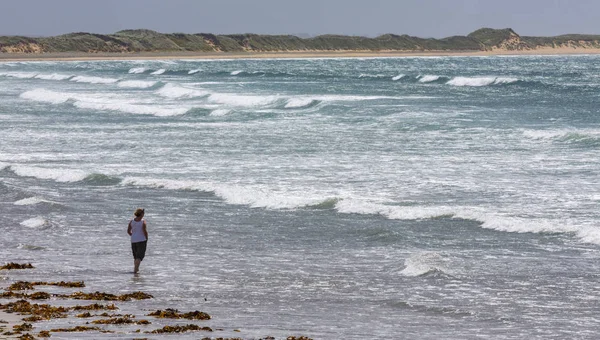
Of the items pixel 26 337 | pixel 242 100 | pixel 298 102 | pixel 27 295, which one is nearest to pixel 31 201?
pixel 27 295

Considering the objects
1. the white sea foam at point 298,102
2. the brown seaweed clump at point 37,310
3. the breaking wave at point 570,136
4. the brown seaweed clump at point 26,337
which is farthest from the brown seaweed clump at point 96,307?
the white sea foam at point 298,102

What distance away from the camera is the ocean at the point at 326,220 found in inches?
580

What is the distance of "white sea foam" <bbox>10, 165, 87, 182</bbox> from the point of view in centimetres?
2805

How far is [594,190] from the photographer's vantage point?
24344mm

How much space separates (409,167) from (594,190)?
617cm

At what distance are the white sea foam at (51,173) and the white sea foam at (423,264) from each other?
12.7 meters

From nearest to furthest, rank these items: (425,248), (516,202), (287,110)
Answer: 1. (425,248)
2. (516,202)
3. (287,110)

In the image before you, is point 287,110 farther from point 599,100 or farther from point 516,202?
point 516,202

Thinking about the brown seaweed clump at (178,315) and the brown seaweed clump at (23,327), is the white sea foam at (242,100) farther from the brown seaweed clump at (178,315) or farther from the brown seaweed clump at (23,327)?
the brown seaweed clump at (23,327)

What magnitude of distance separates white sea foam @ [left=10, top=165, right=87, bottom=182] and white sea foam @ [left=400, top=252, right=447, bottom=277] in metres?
12.7

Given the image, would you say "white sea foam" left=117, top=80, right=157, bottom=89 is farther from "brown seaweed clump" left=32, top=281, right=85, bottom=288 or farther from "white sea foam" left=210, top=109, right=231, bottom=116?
"brown seaweed clump" left=32, top=281, right=85, bottom=288

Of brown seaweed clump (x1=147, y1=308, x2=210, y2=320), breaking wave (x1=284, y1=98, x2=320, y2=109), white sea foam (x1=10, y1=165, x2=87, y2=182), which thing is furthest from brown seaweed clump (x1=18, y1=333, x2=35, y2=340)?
breaking wave (x1=284, y1=98, x2=320, y2=109)

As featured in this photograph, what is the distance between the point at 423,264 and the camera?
17.1 meters

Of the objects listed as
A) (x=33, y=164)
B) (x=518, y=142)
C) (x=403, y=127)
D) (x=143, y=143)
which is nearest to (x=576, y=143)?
(x=518, y=142)
